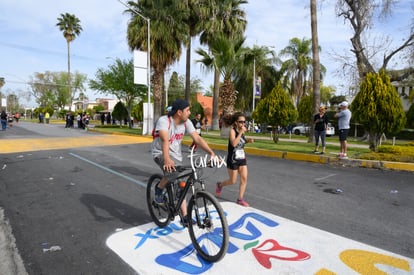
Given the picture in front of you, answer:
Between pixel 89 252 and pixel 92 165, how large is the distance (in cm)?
555

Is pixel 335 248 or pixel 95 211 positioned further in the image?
pixel 95 211

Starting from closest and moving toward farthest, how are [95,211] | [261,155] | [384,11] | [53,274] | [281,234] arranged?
1. [53,274]
2. [281,234]
3. [95,211]
4. [261,155]
5. [384,11]

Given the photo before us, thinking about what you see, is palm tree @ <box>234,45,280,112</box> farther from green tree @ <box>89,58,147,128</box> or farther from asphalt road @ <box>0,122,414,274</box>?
asphalt road @ <box>0,122,414,274</box>

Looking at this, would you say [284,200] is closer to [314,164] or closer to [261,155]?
[314,164]

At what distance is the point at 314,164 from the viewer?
8828mm

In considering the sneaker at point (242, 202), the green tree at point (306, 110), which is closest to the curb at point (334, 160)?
the sneaker at point (242, 202)

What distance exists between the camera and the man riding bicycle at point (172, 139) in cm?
319

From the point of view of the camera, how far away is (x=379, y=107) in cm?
988

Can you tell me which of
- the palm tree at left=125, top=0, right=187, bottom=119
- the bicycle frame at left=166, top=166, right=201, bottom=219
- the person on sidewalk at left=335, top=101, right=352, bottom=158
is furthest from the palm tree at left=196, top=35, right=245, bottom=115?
the bicycle frame at left=166, top=166, right=201, bottom=219

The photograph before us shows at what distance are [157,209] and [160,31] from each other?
17.5 meters

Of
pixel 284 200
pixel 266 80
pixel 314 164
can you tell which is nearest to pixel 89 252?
pixel 284 200

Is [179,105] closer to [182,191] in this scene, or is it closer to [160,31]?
[182,191]

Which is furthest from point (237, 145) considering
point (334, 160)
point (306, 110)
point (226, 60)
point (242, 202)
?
point (306, 110)

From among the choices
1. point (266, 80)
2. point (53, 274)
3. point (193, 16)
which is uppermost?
point (193, 16)
